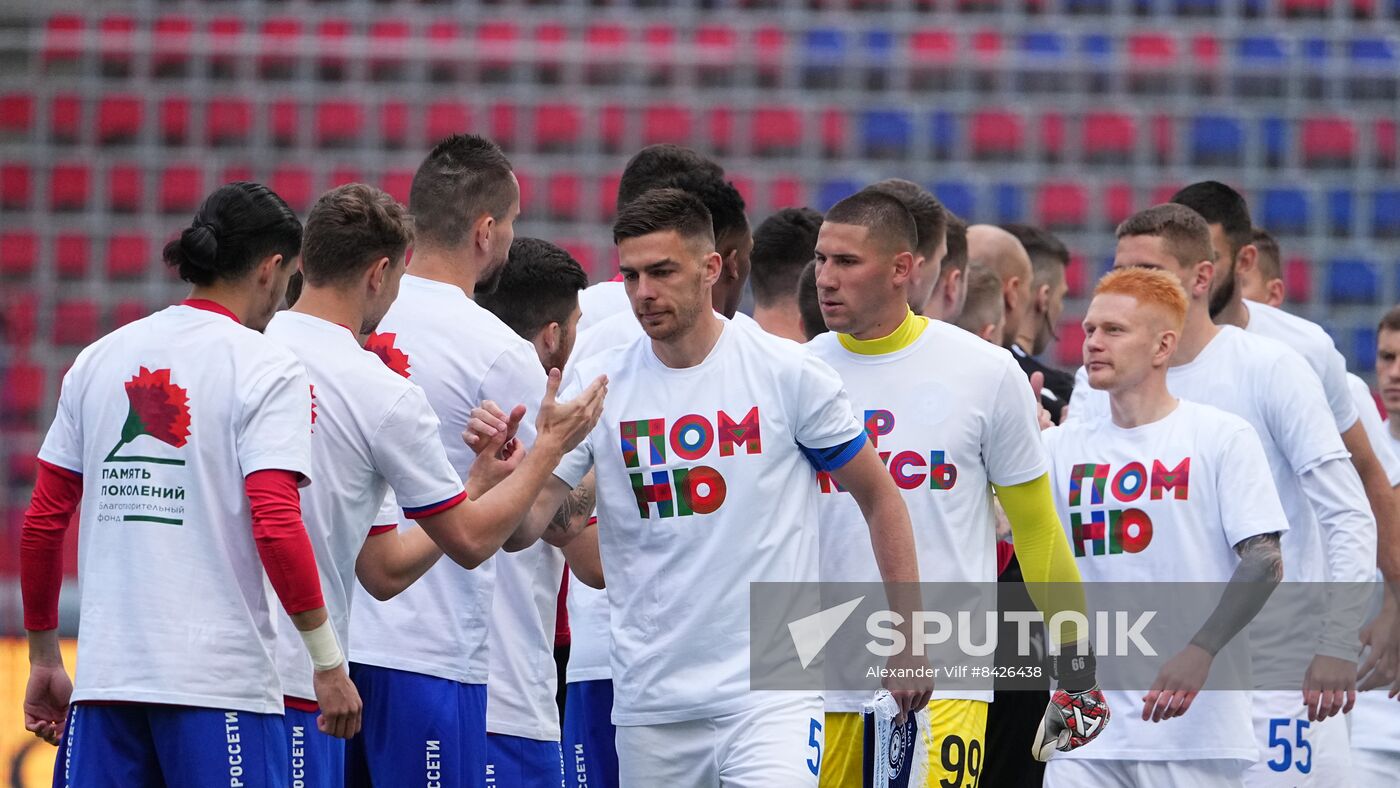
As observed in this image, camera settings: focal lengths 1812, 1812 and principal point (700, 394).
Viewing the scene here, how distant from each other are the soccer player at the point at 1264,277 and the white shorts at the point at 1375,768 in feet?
6.54

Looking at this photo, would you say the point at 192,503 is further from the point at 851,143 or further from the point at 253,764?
the point at 851,143

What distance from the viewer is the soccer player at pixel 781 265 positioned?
6.16 meters

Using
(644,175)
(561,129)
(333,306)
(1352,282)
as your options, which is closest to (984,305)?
(644,175)

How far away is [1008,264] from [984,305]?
11.7 inches

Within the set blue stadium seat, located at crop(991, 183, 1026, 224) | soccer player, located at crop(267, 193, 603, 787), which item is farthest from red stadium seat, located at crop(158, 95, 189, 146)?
soccer player, located at crop(267, 193, 603, 787)

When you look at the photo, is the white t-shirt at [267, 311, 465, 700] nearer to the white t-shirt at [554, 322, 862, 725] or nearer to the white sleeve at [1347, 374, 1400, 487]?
the white t-shirt at [554, 322, 862, 725]

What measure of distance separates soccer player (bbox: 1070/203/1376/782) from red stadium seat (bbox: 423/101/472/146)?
32.4ft

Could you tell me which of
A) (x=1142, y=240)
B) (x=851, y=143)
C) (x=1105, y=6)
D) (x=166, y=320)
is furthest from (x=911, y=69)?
(x=166, y=320)

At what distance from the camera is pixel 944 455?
16.8 ft

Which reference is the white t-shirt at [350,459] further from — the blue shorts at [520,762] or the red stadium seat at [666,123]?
the red stadium seat at [666,123]

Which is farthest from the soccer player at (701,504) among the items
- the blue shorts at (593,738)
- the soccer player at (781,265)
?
the soccer player at (781,265)

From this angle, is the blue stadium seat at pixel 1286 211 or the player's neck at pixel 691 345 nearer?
the player's neck at pixel 691 345

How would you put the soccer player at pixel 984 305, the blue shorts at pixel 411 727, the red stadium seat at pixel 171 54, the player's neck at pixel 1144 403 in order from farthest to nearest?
1. the red stadium seat at pixel 171 54
2. the soccer player at pixel 984 305
3. the player's neck at pixel 1144 403
4. the blue shorts at pixel 411 727

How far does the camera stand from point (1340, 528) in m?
6.05
